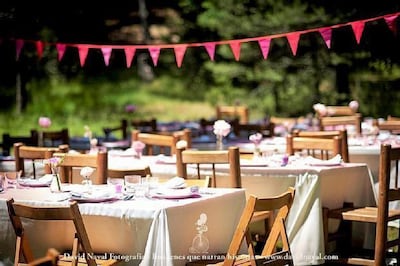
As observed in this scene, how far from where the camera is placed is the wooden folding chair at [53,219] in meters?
4.73

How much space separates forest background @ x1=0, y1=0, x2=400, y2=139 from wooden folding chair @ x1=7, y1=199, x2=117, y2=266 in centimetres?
478

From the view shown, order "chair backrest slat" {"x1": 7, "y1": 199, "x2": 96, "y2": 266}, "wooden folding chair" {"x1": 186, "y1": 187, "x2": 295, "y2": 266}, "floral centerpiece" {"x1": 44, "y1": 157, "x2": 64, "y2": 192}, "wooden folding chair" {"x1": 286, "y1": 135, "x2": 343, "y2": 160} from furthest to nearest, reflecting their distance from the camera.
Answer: "wooden folding chair" {"x1": 286, "y1": 135, "x2": 343, "y2": 160} < "floral centerpiece" {"x1": 44, "y1": 157, "x2": 64, "y2": 192} < "wooden folding chair" {"x1": 186, "y1": 187, "x2": 295, "y2": 266} < "chair backrest slat" {"x1": 7, "y1": 199, "x2": 96, "y2": 266}

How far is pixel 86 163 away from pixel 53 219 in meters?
1.49

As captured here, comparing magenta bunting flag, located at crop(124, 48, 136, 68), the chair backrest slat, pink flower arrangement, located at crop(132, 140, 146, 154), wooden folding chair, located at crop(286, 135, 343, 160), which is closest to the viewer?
the chair backrest slat

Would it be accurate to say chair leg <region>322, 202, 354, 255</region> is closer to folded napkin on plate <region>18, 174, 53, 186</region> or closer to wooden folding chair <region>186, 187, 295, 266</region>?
wooden folding chair <region>186, 187, 295, 266</region>

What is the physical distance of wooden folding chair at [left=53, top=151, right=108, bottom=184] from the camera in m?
6.11

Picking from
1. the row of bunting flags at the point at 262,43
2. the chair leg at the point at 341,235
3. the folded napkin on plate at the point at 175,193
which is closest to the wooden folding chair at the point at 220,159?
the chair leg at the point at 341,235

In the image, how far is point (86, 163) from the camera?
20.5ft

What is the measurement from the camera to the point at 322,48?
14602 millimetres

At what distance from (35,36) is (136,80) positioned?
1072cm

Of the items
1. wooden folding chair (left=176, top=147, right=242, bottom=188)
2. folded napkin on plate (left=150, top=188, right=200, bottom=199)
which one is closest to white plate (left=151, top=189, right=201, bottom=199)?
folded napkin on plate (left=150, top=188, right=200, bottom=199)

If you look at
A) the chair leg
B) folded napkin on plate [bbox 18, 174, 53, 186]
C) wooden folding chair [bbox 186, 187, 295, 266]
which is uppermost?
folded napkin on plate [bbox 18, 174, 53, 186]

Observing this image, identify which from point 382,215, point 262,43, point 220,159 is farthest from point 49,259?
point 262,43

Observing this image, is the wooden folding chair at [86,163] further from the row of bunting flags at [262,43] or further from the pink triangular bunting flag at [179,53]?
the pink triangular bunting flag at [179,53]
